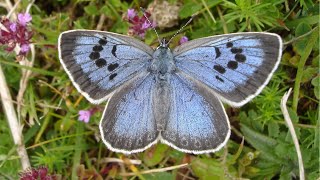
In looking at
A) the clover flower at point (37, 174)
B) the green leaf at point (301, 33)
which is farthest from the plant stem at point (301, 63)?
the clover flower at point (37, 174)

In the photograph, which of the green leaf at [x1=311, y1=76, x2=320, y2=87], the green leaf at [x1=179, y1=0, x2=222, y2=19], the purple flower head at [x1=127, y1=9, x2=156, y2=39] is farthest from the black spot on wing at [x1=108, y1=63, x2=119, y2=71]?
the green leaf at [x1=311, y1=76, x2=320, y2=87]

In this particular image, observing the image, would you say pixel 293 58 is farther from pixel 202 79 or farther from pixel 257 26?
pixel 202 79

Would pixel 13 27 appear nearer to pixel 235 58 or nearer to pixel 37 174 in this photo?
pixel 37 174

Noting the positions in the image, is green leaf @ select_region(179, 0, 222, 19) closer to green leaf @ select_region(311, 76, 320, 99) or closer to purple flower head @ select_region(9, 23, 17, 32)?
green leaf @ select_region(311, 76, 320, 99)

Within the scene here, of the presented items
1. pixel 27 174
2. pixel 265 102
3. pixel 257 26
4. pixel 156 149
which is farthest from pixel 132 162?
pixel 257 26

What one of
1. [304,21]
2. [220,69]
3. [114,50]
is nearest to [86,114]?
[114,50]

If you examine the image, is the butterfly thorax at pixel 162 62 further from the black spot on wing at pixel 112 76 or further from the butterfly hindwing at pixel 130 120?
the black spot on wing at pixel 112 76
